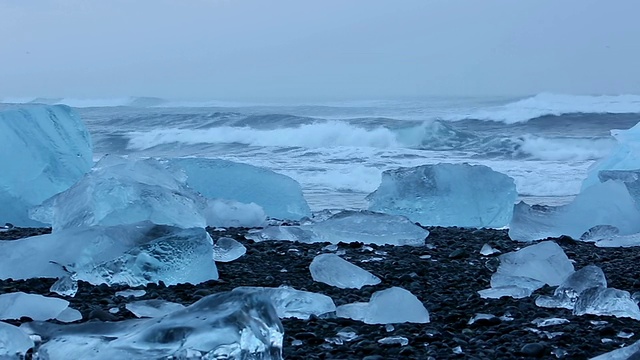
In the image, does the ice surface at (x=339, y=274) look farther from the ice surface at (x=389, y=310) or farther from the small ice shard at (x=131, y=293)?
the small ice shard at (x=131, y=293)

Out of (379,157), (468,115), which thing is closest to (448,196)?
(379,157)

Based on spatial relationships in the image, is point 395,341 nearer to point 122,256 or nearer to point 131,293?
point 131,293

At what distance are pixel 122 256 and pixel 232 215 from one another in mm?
2370

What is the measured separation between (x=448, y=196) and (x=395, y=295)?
141 inches

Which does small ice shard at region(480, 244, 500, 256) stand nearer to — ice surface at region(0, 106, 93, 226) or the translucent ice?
the translucent ice

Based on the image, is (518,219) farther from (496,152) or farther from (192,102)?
(192,102)

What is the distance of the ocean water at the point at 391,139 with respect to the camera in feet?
35.9

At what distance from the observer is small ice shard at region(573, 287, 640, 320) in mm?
3041

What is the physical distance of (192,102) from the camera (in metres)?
33.3

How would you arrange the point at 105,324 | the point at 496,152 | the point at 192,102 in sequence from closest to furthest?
the point at 105,324, the point at 496,152, the point at 192,102

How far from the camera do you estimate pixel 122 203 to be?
4.23 meters

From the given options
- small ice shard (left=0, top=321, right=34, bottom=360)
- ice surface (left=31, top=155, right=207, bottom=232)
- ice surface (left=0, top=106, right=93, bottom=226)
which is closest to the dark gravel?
ice surface (left=31, top=155, right=207, bottom=232)

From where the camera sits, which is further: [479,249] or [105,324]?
[479,249]

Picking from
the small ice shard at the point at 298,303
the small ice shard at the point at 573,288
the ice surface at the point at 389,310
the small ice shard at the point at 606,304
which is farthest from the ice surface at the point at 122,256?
the small ice shard at the point at 606,304
